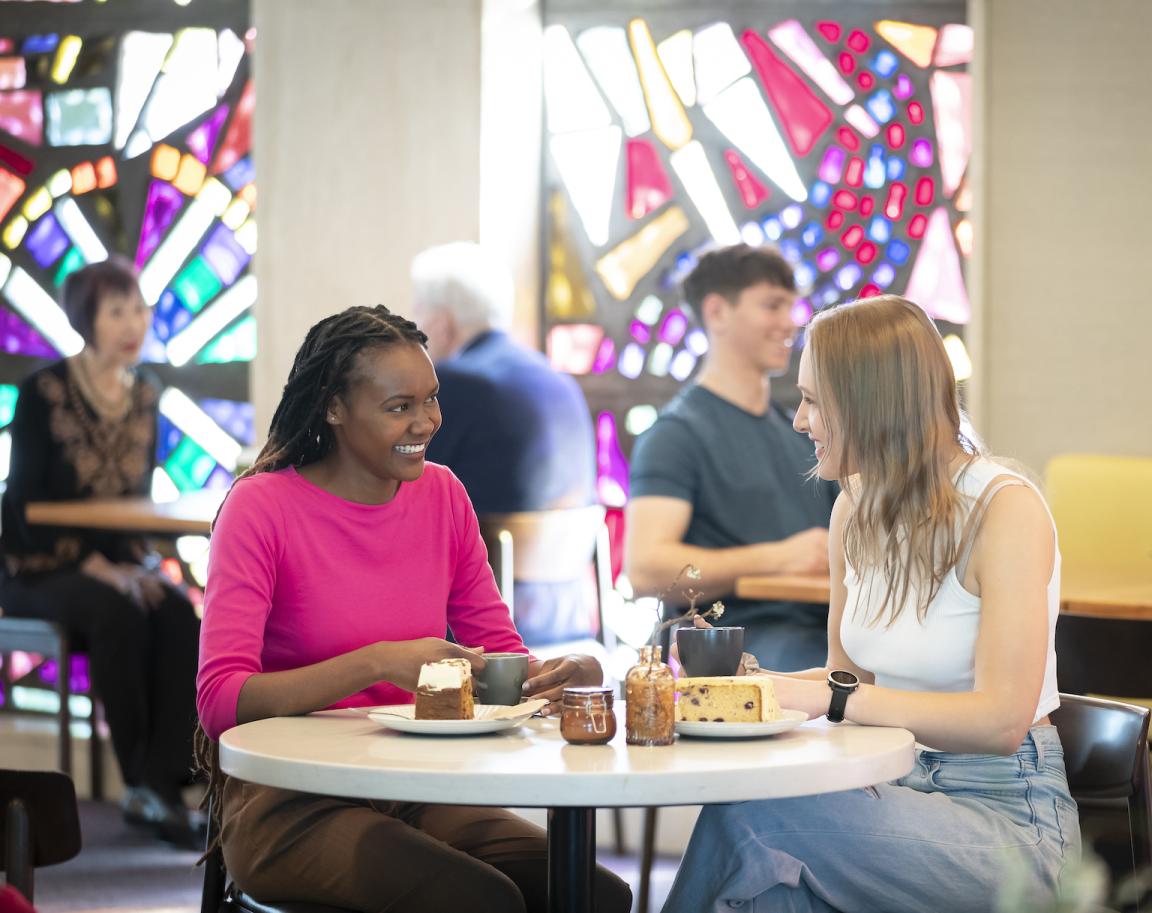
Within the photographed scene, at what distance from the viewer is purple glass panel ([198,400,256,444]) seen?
522 cm

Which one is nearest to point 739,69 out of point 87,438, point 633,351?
point 633,351

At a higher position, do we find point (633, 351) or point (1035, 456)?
point (633, 351)

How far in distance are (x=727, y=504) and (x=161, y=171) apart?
2.73 meters

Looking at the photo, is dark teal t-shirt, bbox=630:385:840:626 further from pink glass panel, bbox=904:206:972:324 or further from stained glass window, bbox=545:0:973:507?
pink glass panel, bbox=904:206:972:324

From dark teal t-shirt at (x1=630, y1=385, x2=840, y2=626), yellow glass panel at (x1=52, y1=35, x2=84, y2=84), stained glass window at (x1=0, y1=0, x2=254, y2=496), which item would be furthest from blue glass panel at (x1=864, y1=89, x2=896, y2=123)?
yellow glass panel at (x1=52, y1=35, x2=84, y2=84)

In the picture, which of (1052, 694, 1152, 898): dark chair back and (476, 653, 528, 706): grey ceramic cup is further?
(1052, 694, 1152, 898): dark chair back

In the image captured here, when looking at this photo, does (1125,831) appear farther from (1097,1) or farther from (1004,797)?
(1097,1)

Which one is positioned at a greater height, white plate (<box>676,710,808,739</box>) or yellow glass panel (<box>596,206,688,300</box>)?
yellow glass panel (<box>596,206,688,300</box>)

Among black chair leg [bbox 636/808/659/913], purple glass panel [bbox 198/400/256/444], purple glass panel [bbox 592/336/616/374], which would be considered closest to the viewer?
black chair leg [bbox 636/808/659/913]

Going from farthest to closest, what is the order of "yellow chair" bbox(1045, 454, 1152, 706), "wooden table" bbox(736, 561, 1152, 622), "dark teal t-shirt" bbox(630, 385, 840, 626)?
"yellow chair" bbox(1045, 454, 1152, 706)
"dark teal t-shirt" bbox(630, 385, 840, 626)
"wooden table" bbox(736, 561, 1152, 622)

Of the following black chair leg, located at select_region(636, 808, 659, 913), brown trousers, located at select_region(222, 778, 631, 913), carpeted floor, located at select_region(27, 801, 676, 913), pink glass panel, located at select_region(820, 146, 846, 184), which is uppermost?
pink glass panel, located at select_region(820, 146, 846, 184)

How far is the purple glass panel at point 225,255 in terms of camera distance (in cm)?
523

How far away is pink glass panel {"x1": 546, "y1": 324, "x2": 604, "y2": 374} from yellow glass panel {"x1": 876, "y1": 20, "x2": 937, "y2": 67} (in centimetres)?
126

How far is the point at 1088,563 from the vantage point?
4.12 m
